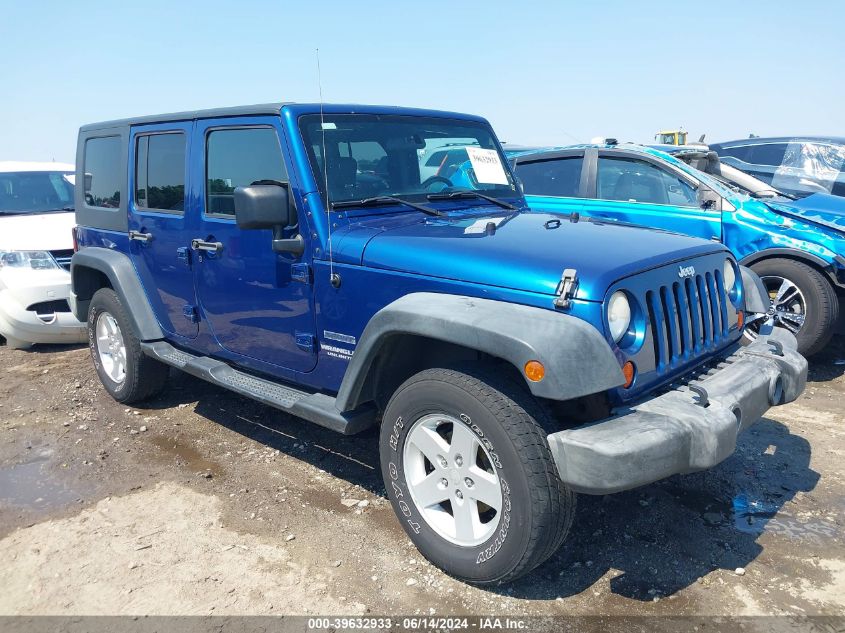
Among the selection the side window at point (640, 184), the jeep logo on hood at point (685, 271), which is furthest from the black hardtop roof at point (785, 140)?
the jeep logo on hood at point (685, 271)

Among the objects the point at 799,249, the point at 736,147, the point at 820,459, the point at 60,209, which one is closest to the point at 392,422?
the point at 820,459

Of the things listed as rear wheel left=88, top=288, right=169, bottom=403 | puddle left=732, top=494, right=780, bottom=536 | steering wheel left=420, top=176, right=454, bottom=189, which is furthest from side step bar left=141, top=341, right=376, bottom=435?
puddle left=732, top=494, right=780, bottom=536

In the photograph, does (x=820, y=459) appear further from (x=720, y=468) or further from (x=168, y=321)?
(x=168, y=321)

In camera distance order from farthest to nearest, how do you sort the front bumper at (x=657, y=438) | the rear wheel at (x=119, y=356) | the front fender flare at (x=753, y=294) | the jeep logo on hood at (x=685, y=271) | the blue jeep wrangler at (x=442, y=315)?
the rear wheel at (x=119, y=356), the front fender flare at (x=753, y=294), the jeep logo on hood at (x=685, y=271), the blue jeep wrangler at (x=442, y=315), the front bumper at (x=657, y=438)

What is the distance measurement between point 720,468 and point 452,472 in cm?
193

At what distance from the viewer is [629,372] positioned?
8.39 feet

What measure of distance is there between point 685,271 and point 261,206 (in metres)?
1.92

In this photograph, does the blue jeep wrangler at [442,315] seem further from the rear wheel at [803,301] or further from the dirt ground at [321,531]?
the rear wheel at [803,301]

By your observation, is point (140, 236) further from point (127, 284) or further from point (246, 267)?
point (246, 267)

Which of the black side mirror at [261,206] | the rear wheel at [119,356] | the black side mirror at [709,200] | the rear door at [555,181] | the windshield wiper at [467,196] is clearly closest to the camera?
the black side mirror at [261,206]

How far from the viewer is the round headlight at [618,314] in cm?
252

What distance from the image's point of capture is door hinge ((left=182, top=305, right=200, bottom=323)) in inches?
161

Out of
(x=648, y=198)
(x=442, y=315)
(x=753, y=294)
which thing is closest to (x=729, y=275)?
(x=753, y=294)

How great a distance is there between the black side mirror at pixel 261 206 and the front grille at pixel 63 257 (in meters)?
4.20
